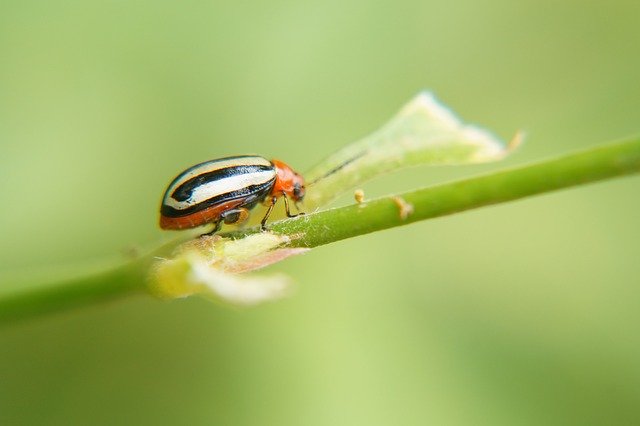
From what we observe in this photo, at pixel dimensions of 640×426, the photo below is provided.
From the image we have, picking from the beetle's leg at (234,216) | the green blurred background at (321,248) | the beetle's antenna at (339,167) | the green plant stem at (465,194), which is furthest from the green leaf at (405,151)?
the green blurred background at (321,248)

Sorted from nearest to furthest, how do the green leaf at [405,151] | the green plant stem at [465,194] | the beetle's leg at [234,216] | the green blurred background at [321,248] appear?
the green plant stem at [465,194]
the green leaf at [405,151]
the beetle's leg at [234,216]
the green blurred background at [321,248]

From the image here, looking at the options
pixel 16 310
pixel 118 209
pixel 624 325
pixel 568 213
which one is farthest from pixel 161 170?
pixel 624 325

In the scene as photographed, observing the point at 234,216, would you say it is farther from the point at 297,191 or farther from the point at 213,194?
the point at 297,191

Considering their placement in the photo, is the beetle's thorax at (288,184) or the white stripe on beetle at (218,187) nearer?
the white stripe on beetle at (218,187)

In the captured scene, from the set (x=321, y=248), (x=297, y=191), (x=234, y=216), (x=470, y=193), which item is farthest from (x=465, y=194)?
(x=321, y=248)

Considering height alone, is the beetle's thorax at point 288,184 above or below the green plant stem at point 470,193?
above

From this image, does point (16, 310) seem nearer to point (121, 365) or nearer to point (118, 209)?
point (121, 365)

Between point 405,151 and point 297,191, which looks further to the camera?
point 297,191

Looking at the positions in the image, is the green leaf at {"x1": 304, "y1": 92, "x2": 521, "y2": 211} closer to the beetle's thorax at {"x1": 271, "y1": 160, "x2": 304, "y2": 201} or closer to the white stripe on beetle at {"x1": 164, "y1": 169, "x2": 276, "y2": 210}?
the white stripe on beetle at {"x1": 164, "y1": 169, "x2": 276, "y2": 210}

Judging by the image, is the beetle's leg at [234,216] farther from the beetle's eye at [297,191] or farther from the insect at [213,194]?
the beetle's eye at [297,191]
